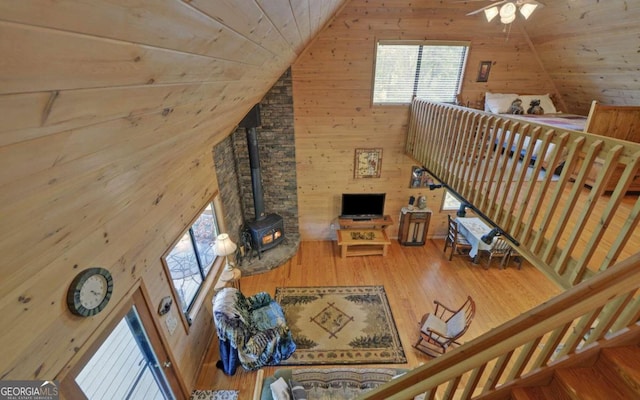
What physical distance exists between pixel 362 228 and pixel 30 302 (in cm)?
488

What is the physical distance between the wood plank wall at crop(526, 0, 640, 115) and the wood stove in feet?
14.5

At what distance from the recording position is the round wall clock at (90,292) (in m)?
1.57

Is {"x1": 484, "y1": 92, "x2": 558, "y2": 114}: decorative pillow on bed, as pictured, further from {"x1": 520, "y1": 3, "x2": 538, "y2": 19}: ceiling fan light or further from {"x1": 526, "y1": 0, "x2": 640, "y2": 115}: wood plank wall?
{"x1": 520, "y1": 3, "x2": 538, "y2": 19}: ceiling fan light

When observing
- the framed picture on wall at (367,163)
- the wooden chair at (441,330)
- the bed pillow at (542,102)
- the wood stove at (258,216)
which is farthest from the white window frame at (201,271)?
the bed pillow at (542,102)

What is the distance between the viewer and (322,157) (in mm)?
5148

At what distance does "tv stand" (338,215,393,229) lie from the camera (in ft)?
17.9

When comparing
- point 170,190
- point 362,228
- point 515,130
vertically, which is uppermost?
point 515,130

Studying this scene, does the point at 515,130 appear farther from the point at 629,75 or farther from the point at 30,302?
the point at 30,302

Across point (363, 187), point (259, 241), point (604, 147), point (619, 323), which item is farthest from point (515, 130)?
point (259, 241)

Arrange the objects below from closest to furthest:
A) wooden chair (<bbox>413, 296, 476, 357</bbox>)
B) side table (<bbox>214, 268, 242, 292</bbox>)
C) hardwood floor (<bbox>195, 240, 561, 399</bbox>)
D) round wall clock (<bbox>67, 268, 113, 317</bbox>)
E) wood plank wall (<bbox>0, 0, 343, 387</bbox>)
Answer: wood plank wall (<bbox>0, 0, 343, 387</bbox>) → round wall clock (<bbox>67, 268, 113, 317</bbox>) → wooden chair (<bbox>413, 296, 476, 357</bbox>) → side table (<bbox>214, 268, 242, 292</bbox>) → hardwood floor (<bbox>195, 240, 561, 399</bbox>)

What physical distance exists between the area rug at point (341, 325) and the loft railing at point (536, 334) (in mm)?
2167

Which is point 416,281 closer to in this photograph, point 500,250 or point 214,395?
point 500,250

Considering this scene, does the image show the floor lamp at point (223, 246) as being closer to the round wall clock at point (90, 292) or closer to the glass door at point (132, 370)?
the glass door at point (132, 370)

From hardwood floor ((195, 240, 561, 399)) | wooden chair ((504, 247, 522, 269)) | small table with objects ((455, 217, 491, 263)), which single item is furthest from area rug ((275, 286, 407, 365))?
wooden chair ((504, 247, 522, 269))
